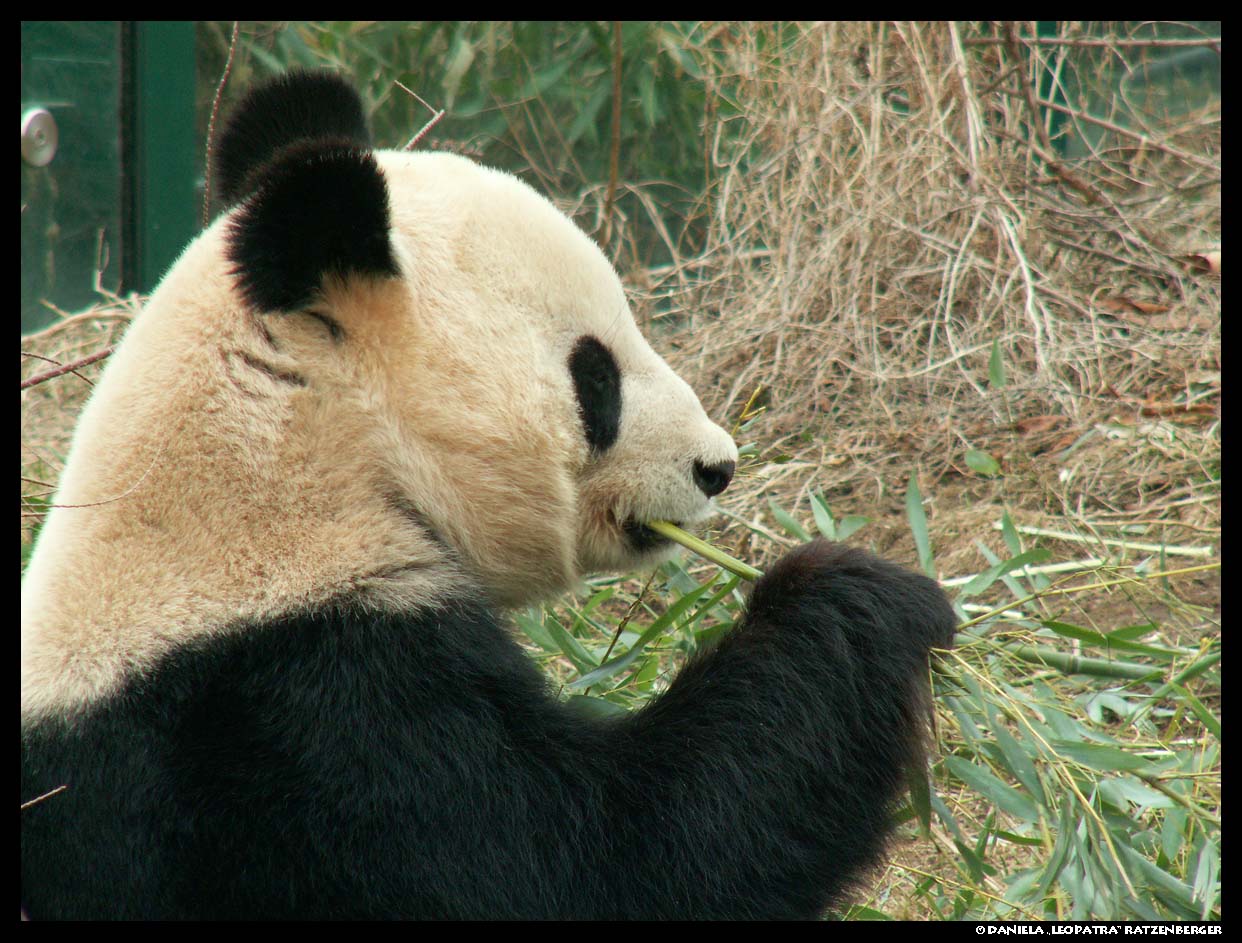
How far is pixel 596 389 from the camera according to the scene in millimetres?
2322

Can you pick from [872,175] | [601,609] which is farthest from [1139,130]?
[601,609]

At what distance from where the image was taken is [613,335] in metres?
2.35

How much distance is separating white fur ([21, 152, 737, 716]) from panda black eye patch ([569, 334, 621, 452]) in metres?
0.02

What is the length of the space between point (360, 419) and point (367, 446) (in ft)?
0.15

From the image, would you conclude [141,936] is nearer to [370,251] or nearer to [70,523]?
[70,523]

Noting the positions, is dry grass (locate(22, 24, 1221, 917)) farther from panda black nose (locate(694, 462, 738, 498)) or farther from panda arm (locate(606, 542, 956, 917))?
panda arm (locate(606, 542, 956, 917))

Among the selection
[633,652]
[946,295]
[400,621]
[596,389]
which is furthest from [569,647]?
[946,295]

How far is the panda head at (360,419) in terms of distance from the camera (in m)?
1.98

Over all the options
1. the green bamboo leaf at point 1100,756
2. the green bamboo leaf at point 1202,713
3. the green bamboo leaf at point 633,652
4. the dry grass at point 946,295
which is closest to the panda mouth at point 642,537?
the green bamboo leaf at point 633,652

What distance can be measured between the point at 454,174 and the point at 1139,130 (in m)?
5.48

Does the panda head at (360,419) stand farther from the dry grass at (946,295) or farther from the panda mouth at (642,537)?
the dry grass at (946,295)

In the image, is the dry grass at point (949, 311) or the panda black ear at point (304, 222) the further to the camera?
the dry grass at point (949, 311)

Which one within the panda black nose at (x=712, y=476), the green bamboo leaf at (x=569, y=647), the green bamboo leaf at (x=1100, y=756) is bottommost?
the green bamboo leaf at (x=569, y=647)

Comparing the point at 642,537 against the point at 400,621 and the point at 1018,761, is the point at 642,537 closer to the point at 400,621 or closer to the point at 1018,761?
the point at 400,621
